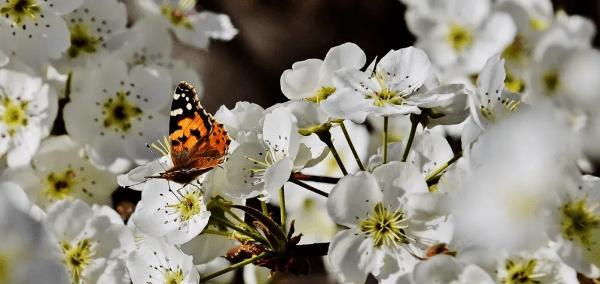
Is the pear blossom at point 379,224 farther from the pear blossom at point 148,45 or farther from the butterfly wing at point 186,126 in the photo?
the pear blossom at point 148,45

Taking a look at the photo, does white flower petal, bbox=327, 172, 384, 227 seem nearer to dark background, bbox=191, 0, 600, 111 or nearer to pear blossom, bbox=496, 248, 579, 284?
pear blossom, bbox=496, 248, 579, 284

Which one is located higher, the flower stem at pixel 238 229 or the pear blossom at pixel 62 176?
the flower stem at pixel 238 229

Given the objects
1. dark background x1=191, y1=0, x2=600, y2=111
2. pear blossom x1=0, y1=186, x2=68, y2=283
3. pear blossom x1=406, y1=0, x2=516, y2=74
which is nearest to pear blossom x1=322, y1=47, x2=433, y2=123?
pear blossom x1=0, y1=186, x2=68, y2=283

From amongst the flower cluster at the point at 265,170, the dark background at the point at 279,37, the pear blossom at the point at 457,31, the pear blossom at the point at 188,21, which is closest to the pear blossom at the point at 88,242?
the flower cluster at the point at 265,170

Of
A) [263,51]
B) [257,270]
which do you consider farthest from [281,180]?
[263,51]

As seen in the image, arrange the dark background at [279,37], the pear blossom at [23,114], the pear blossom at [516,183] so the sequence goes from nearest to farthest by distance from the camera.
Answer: the pear blossom at [516,183], the pear blossom at [23,114], the dark background at [279,37]

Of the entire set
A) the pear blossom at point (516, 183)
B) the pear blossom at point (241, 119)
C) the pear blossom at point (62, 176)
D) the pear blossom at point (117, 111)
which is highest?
the pear blossom at point (516, 183)

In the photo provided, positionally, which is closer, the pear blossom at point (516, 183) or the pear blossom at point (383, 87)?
the pear blossom at point (516, 183)
